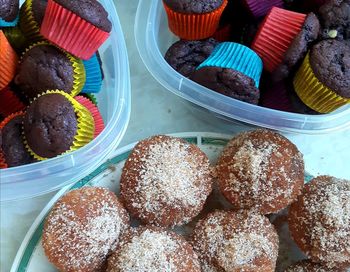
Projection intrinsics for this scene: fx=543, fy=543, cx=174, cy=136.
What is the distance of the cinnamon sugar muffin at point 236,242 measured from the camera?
Answer: 1233 mm

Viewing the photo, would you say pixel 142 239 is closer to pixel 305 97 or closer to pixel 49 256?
pixel 49 256

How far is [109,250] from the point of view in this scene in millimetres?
1252

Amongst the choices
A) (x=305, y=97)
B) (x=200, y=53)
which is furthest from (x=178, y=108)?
(x=305, y=97)

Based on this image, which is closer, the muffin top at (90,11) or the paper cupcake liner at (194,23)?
the muffin top at (90,11)

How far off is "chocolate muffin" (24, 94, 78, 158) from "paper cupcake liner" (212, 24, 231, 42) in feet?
1.54

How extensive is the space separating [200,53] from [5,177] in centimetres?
58

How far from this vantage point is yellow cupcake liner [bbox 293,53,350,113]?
4.15 feet

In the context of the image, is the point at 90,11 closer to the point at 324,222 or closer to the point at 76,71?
the point at 76,71

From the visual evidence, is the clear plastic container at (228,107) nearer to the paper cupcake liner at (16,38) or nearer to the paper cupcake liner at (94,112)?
the paper cupcake liner at (94,112)

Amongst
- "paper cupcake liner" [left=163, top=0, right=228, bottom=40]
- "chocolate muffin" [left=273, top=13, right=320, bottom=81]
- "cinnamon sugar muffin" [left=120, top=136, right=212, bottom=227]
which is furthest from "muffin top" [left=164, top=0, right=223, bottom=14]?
"cinnamon sugar muffin" [left=120, top=136, right=212, bottom=227]

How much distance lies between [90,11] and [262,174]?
0.54 m

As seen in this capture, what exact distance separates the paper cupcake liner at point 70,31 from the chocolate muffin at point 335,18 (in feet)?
1.74

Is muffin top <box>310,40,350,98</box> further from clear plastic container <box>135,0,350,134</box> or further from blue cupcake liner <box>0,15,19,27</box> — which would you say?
blue cupcake liner <box>0,15,19,27</box>

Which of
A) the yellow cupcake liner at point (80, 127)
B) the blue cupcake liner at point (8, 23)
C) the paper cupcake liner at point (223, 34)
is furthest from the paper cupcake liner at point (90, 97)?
the paper cupcake liner at point (223, 34)
